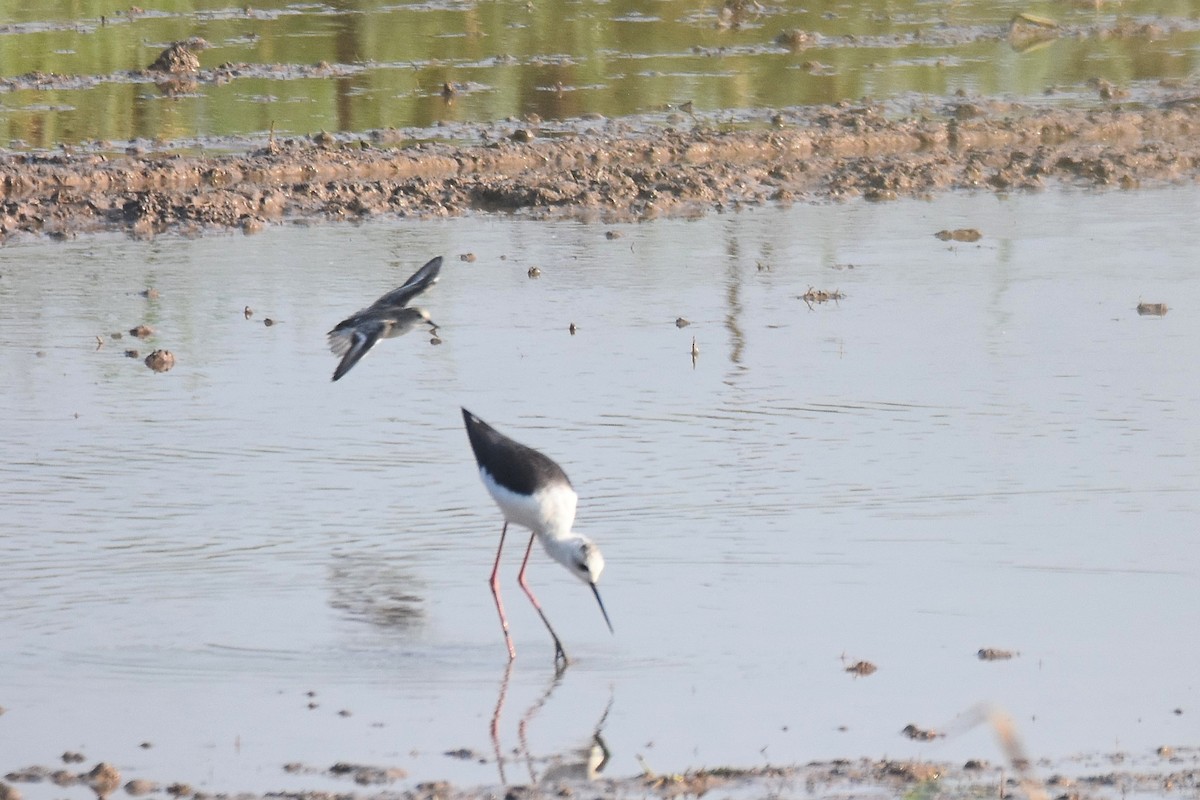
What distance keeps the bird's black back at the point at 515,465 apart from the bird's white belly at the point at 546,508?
3 centimetres

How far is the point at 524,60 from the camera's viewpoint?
21.5 meters

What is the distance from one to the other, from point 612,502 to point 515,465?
1279 mm

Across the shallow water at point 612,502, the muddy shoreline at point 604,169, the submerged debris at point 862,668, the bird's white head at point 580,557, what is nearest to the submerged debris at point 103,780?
the shallow water at point 612,502

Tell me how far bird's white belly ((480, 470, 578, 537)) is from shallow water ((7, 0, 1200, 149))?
989cm

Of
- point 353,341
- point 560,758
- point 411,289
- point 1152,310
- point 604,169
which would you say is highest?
point 604,169

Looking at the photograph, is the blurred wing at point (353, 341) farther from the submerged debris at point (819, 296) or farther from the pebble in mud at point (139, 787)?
the submerged debris at point (819, 296)

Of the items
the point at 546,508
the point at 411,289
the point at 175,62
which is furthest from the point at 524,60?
the point at 546,508

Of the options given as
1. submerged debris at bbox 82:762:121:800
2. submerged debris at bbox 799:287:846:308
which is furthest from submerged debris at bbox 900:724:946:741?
submerged debris at bbox 799:287:846:308

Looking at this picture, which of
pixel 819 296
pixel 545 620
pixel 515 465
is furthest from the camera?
pixel 819 296

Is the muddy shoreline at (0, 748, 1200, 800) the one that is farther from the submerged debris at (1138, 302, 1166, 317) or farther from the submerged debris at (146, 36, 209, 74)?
the submerged debris at (146, 36, 209, 74)

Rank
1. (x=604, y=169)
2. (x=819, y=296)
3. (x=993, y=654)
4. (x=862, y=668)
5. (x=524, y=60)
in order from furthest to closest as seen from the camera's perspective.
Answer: (x=524, y=60), (x=604, y=169), (x=819, y=296), (x=993, y=654), (x=862, y=668)

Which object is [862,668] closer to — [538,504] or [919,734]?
[919,734]

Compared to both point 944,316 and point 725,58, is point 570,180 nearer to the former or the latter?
point 944,316

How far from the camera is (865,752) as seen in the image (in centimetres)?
585
